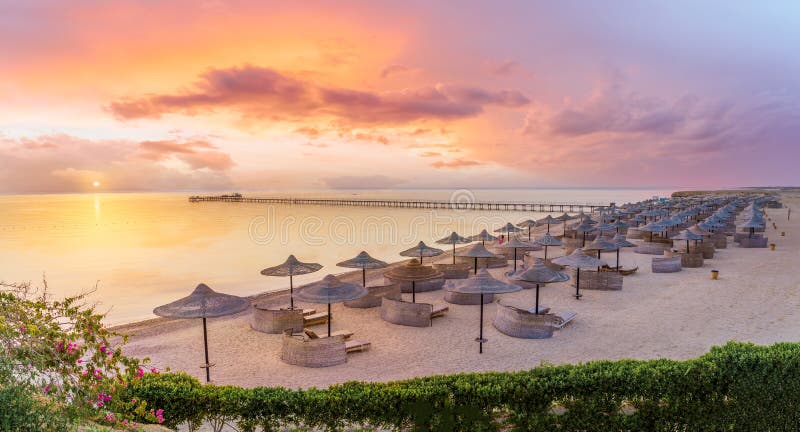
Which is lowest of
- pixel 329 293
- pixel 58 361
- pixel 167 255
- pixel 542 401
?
pixel 167 255

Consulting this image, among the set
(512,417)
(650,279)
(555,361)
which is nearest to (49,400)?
(512,417)

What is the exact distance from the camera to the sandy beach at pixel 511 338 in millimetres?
8906

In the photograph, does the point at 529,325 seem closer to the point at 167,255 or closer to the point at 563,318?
the point at 563,318

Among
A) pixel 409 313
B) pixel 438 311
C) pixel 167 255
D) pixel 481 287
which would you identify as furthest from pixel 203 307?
pixel 167 255

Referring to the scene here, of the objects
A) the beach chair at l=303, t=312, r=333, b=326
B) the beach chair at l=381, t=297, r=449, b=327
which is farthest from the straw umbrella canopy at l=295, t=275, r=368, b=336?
the beach chair at l=303, t=312, r=333, b=326

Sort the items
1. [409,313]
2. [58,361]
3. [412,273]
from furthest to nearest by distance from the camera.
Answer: [412,273] → [409,313] → [58,361]

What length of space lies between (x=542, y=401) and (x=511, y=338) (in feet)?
16.2

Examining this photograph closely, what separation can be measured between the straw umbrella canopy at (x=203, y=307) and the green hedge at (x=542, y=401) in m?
2.52

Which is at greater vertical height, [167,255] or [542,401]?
[542,401]

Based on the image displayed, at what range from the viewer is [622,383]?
5.77 meters

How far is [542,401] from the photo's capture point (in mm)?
5664

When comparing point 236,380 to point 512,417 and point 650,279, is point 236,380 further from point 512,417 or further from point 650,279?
point 650,279

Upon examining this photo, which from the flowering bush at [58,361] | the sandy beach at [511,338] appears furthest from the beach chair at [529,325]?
the flowering bush at [58,361]

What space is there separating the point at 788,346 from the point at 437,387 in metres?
5.35
